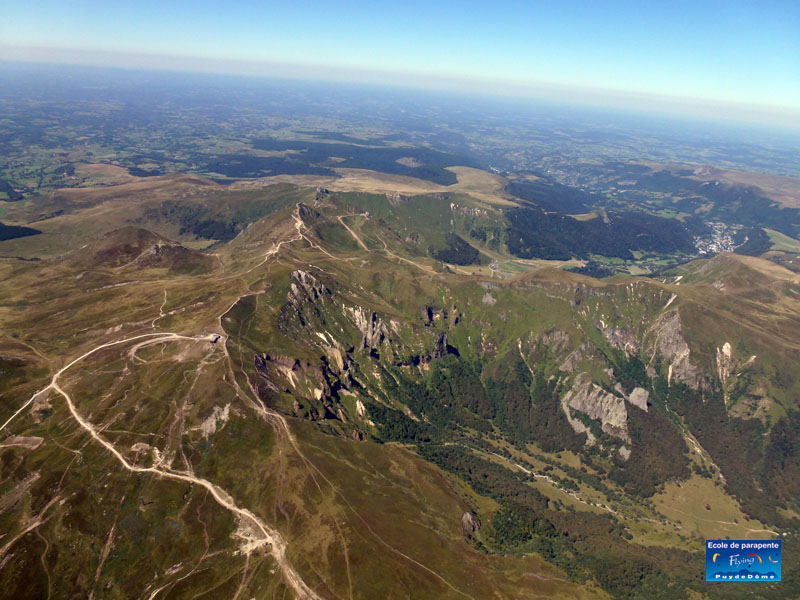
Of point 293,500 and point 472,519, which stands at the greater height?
point 293,500

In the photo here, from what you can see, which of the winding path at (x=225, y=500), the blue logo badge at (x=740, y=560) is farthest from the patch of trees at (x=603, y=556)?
the winding path at (x=225, y=500)

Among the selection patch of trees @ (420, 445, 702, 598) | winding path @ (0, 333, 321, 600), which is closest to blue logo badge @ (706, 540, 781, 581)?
patch of trees @ (420, 445, 702, 598)

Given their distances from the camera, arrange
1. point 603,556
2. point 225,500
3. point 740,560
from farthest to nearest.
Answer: point 603,556
point 225,500
point 740,560

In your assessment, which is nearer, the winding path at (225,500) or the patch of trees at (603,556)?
the winding path at (225,500)

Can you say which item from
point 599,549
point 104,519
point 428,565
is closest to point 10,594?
point 104,519

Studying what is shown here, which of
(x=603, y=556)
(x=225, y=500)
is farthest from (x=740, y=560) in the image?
(x=225, y=500)

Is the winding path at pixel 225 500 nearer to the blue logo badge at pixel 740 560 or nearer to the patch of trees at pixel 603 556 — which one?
the patch of trees at pixel 603 556

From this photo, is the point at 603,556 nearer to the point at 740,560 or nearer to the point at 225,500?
the point at 740,560

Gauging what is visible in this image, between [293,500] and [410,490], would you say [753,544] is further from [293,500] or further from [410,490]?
[293,500]
